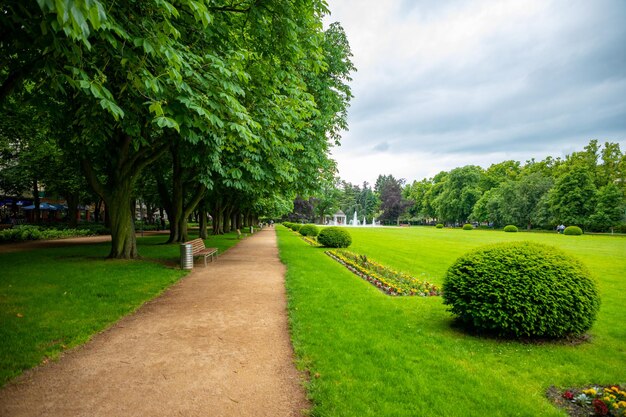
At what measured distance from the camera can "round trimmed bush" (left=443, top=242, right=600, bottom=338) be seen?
523 cm

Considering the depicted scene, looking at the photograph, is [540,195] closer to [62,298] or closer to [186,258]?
[186,258]

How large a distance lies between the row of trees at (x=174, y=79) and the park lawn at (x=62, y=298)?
2.60m

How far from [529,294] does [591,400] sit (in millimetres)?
1659

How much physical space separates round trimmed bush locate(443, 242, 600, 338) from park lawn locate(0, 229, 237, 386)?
6.11 meters

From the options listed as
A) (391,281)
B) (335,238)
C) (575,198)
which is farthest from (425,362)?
(575,198)

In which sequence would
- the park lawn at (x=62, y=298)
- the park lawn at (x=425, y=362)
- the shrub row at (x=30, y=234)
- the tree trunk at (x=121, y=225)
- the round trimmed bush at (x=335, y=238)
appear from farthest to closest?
the round trimmed bush at (x=335, y=238) → the shrub row at (x=30, y=234) → the tree trunk at (x=121, y=225) → the park lawn at (x=62, y=298) → the park lawn at (x=425, y=362)

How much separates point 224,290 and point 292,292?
1823mm

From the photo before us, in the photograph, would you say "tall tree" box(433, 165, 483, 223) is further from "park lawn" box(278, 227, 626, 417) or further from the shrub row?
"park lawn" box(278, 227, 626, 417)

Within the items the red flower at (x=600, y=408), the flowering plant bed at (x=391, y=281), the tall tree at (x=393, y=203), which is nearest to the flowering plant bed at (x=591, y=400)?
the red flower at (x=600, y=408)

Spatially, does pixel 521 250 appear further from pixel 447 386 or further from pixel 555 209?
pixel 555 209

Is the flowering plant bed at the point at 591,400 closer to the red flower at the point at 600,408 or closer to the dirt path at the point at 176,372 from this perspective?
the red flower at the point at 600,408

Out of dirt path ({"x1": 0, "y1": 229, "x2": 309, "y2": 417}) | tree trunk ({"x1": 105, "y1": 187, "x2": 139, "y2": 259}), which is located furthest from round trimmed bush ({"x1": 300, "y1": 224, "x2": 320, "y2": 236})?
dirt path ({"x1": 0, "y1": 229, "x2": 309, "y2": 417})

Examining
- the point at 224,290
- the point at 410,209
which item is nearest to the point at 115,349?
the point at 224,290

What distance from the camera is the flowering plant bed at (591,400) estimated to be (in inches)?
Result: 137
